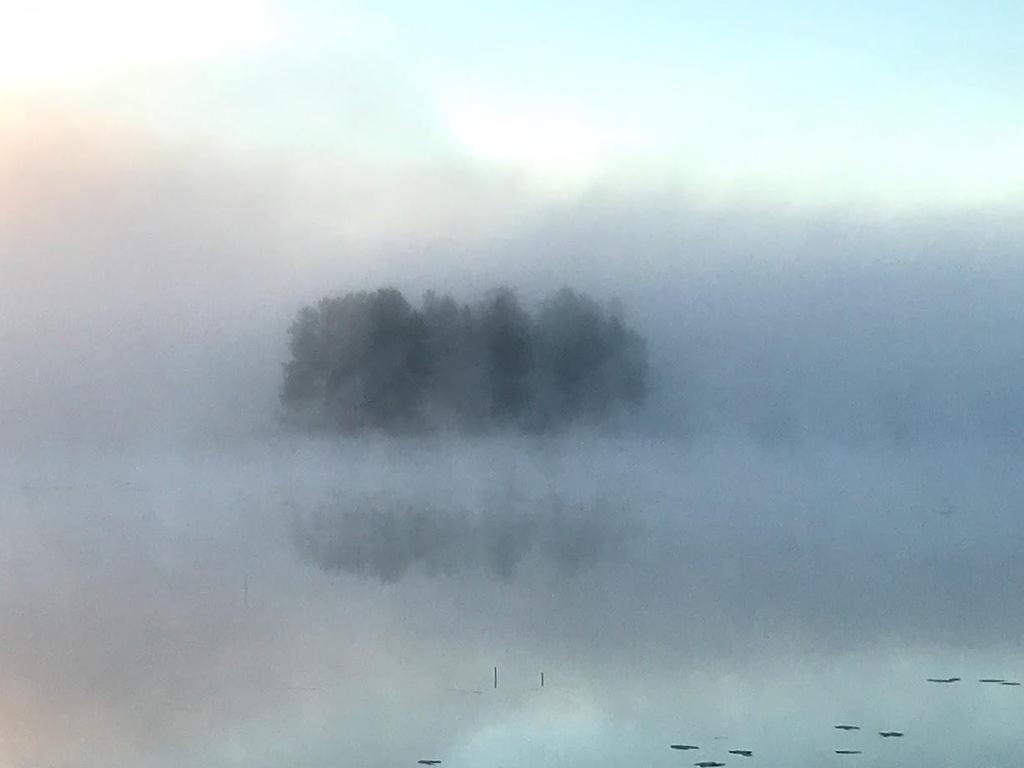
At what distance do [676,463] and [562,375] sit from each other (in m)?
9.77

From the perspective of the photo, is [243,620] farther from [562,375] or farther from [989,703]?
[562,375]

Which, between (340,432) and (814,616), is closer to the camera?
(814,616)

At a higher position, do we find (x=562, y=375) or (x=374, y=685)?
(x=562, y=375)

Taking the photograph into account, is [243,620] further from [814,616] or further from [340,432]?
[340,432]

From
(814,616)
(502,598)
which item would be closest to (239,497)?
(502,598)

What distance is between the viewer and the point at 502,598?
589 inches

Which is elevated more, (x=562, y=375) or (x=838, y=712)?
(x=562, y=375)

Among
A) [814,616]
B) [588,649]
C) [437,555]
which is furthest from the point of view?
[437,555]

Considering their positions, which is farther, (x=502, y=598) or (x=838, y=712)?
(x=502, y=598)

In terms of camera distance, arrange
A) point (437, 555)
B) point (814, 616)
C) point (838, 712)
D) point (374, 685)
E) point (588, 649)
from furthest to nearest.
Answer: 1. point (437, 555)
2. point (814, 616)
3. point (588, 649)
4. point (374, 685)
5. point (838, 712)

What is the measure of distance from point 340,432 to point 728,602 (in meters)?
51.0

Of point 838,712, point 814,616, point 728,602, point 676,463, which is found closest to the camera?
point 838,712

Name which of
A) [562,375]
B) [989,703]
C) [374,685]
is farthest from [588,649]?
[562,375]

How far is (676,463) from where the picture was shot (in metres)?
51.2
